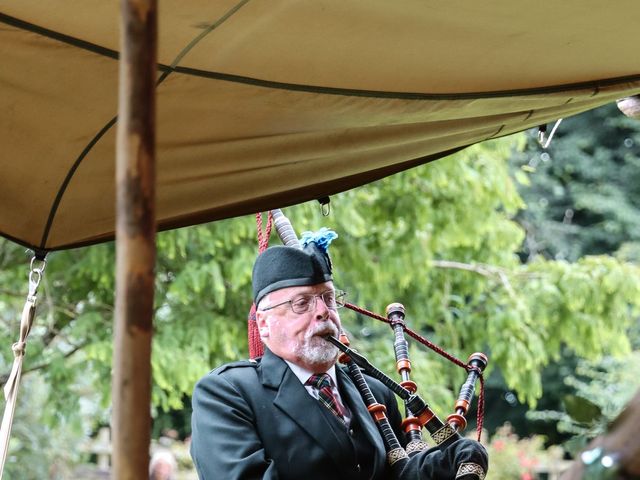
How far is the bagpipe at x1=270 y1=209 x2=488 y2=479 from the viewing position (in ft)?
9.97

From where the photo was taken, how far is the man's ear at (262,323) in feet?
11.3

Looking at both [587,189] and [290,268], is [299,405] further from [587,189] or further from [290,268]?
[587,189]

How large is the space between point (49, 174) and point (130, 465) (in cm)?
182

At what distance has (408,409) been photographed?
10.3 feet

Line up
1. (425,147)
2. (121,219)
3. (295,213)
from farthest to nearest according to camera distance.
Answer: (295,213)
(425,147)
(121,219)

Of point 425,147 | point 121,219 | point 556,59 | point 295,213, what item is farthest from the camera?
point 295,213

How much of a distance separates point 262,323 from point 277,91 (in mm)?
772

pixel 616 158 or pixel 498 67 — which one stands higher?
pixel 616 158

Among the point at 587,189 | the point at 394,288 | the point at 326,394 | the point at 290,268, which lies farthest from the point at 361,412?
the point at 587,189

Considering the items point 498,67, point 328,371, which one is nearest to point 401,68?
point 498,67

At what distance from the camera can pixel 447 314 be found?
822cm

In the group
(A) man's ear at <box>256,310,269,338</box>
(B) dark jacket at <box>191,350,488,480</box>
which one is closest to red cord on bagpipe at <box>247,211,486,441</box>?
(A) man's ear at <box>256,310,269,338</box>

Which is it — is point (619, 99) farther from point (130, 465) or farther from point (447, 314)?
point (447, 314)

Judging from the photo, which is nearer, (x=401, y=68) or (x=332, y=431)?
(x=401, y=68)
